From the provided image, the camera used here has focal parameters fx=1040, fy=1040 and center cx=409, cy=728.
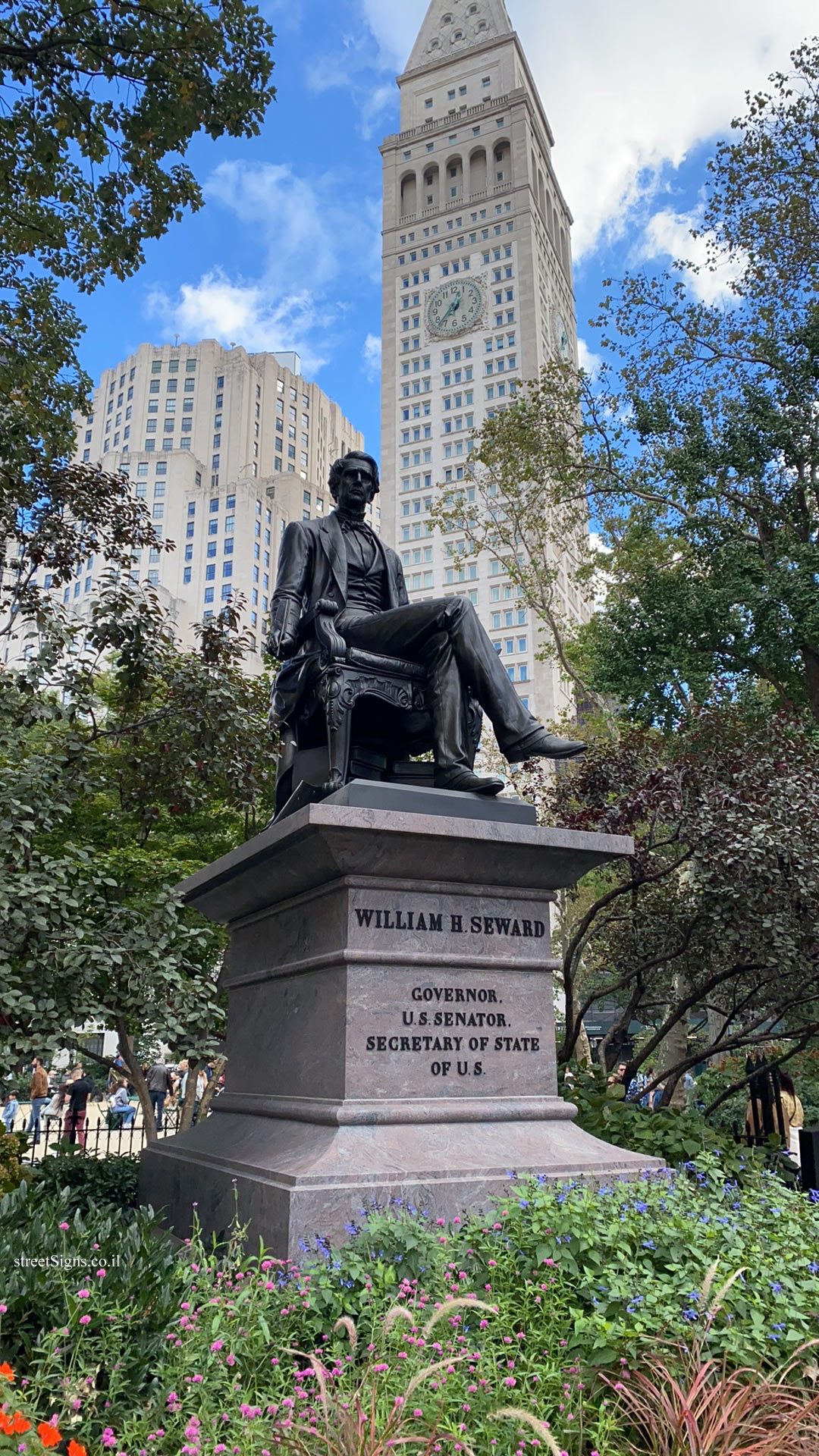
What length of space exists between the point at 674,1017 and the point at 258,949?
6000 millimetres

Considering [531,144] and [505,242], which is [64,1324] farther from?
[531,144]

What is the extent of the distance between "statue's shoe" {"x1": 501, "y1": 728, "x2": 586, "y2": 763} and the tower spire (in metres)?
125

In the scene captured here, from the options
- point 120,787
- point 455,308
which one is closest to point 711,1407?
point 120,787

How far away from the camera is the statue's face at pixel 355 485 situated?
23.3 feet

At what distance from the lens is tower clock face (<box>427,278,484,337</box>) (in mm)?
87000

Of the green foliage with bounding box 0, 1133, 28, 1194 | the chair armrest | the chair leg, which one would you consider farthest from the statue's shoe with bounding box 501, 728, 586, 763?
the green foliage with bounding box 0, 1133, 28, 1194

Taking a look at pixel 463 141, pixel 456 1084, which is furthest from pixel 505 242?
pixel 456 1084

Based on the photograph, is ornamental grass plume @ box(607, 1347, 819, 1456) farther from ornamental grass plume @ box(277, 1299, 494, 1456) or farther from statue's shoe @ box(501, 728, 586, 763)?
statue's shoe @ box(501, 728, 586, 763)

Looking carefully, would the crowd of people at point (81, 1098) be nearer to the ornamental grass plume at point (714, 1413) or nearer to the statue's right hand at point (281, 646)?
the statue's right hand at point (281, 646)

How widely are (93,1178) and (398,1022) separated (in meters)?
4.39

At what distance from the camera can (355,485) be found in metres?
7.09

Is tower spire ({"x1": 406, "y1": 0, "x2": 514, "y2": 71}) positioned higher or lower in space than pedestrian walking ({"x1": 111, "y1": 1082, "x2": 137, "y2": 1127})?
higher

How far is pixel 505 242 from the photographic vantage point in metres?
90.8

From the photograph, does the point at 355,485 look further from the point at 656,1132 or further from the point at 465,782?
the point at 656,1132
